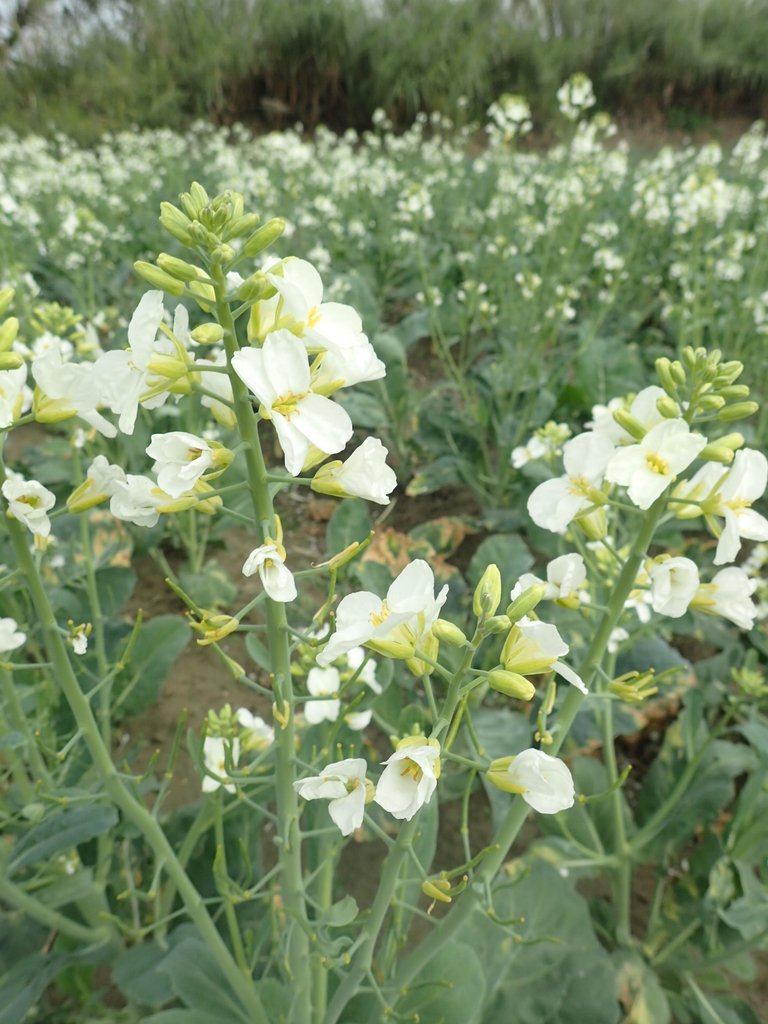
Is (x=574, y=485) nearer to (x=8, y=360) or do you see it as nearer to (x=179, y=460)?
(x=179, y=460)

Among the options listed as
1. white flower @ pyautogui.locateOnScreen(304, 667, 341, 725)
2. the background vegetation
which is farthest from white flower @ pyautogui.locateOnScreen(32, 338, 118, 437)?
the background vegetation

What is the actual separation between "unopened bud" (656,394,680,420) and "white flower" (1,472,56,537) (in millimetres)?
737

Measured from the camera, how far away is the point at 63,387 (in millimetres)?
931

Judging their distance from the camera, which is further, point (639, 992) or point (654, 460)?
point (639, 992)

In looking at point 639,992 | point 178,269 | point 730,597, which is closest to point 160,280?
point 178,269

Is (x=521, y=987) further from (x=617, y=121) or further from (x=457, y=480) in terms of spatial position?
(x=617, y=121)

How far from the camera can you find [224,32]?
55.5 feet

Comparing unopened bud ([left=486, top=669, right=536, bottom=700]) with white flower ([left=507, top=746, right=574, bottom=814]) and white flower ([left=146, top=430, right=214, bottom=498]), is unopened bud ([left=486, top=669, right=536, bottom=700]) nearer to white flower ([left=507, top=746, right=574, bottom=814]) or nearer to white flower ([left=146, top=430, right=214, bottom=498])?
white flower ([left=507, top=746, right=574, bottom=814])

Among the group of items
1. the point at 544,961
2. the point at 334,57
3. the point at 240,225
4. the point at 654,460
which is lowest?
the point at 544,961

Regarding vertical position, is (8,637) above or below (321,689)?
above

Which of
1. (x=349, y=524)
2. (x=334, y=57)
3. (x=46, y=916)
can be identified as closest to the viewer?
(x=46, y=916)

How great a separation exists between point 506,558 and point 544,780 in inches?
58.6

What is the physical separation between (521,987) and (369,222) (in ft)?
19.1

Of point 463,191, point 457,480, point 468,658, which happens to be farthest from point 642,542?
point 463,191
